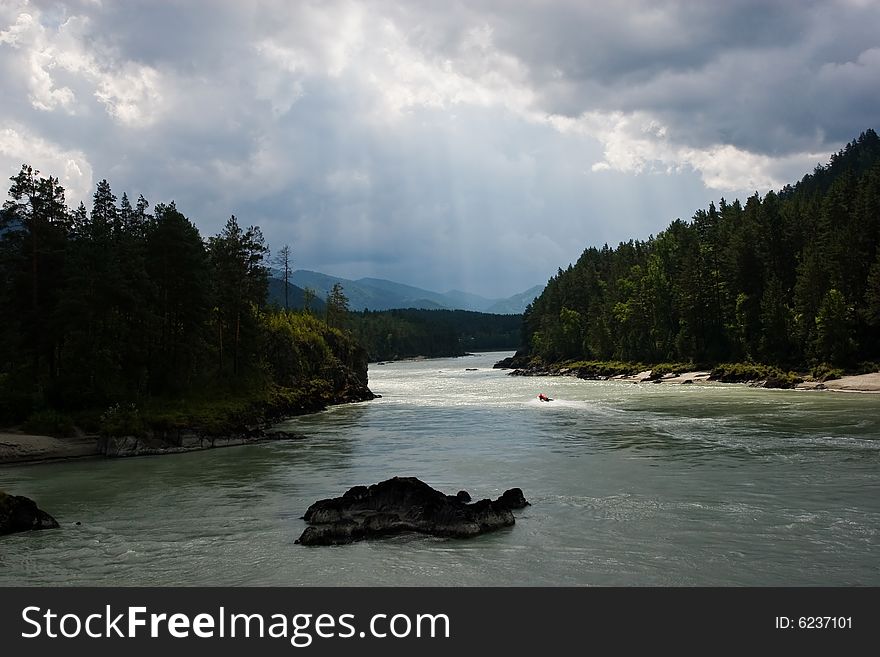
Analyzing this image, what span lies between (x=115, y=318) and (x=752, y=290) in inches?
3749

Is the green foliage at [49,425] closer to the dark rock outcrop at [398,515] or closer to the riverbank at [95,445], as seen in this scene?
the riverbank at [95,445]

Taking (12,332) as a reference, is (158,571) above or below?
below

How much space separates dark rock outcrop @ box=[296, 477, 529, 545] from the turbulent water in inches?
21.5

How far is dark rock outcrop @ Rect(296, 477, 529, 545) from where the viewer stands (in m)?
20.1

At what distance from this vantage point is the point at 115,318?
47844 mm

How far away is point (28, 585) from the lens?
1678 centimetres

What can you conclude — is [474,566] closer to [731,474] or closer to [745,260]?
[731,474]

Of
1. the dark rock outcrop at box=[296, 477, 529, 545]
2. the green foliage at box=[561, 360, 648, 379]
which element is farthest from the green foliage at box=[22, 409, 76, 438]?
the green foliage at box=[561, 360, 648, 379]

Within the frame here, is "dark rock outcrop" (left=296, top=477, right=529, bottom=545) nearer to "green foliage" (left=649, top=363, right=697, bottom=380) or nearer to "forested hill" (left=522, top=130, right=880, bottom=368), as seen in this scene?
"forested hill" (left=522, top=130, right=880, bottom=368)

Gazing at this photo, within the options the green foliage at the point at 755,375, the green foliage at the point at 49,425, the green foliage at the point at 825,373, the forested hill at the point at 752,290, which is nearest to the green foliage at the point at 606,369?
the forested hill at the point at 752,290

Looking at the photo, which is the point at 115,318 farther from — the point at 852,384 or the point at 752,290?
the point at 752,290

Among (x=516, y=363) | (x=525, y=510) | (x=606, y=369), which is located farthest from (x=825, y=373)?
(x=516, y=363)
